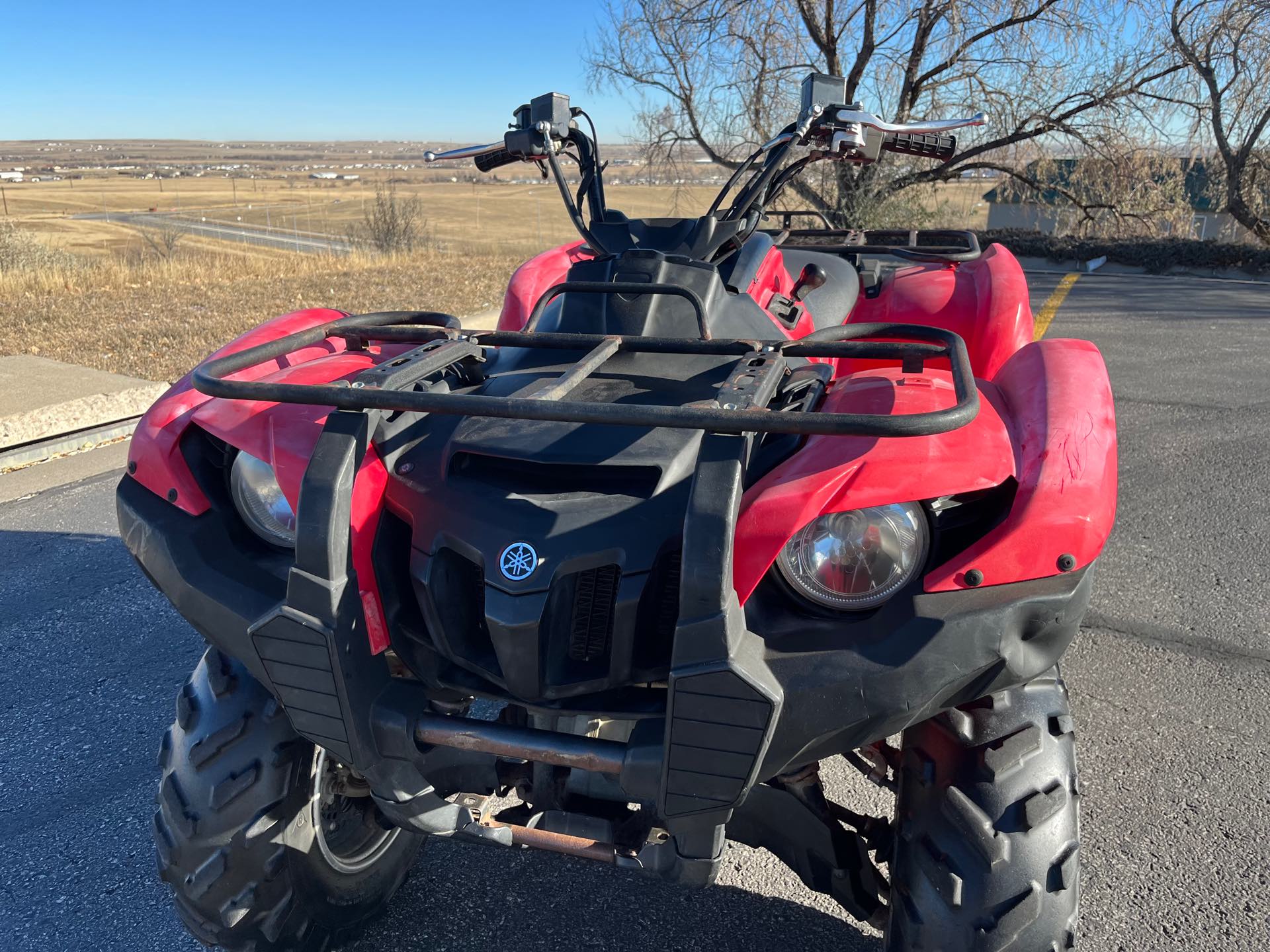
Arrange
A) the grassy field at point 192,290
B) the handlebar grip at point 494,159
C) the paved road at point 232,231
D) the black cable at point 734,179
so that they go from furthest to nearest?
1. the paved road at point 232,231
2. the grassy field at point 192,290
3. the handlebar grip at point 494,159
4. the black cable at point 734,179

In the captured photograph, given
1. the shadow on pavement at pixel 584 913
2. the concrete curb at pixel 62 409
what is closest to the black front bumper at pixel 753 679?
the shadow on pavement at pixel 584 913

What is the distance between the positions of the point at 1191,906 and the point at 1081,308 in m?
Result: 10.3

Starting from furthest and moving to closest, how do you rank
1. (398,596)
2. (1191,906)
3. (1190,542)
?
(1190,542) < (1191,906) < (398,596)

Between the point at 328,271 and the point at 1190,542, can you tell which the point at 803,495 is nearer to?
the point at 1190,542

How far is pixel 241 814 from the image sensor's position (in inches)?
81.0

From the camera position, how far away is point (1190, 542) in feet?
15.4

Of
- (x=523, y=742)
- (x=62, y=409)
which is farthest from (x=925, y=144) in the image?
(x=62, y=409)

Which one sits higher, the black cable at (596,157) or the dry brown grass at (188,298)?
the black cable at (596,157)

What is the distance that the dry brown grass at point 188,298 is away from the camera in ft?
27.8

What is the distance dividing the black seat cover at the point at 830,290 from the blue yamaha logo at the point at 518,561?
1.74 meters

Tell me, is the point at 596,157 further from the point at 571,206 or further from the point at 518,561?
the point at 518,561

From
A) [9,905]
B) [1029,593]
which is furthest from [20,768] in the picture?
[1029,593]

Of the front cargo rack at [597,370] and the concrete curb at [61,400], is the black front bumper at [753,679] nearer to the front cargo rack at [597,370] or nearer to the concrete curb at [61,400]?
the front cargo rack at [597,370]

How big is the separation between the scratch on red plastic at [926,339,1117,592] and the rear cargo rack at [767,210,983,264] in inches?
64.4
